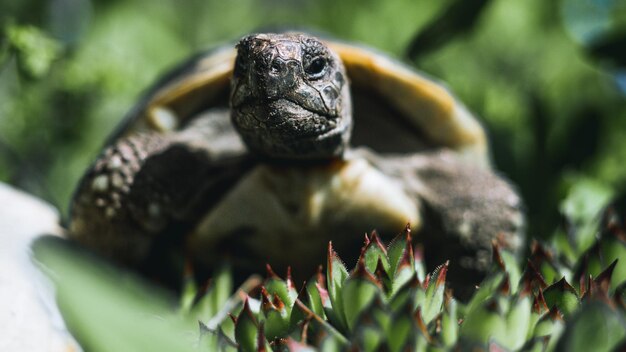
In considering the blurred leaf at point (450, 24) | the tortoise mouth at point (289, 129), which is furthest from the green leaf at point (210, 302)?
the blurred leaf at point (450, 24)

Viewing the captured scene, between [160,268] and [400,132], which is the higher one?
[400,132]

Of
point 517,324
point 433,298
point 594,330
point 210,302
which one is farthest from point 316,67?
point 594,330

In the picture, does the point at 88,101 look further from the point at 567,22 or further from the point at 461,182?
the point at 567,22

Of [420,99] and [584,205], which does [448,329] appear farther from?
[584,205]

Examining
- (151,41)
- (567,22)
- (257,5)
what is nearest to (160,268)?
(567,22)

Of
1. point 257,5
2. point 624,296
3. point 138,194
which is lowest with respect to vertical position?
point 257,5

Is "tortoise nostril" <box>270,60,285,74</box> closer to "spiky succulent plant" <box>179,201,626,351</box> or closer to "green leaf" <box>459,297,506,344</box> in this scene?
"spiky succulent plant" <box>179,201,626,351</box>
